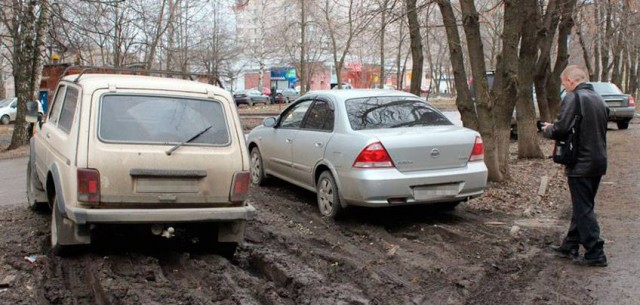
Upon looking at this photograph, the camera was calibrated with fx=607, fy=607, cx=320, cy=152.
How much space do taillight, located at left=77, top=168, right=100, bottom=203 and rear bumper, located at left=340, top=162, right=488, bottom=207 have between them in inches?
107

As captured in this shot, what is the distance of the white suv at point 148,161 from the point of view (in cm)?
489

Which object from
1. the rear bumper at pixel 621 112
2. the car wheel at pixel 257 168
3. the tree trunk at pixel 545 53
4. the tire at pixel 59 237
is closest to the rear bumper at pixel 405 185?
the car wheel at pixel 257 168

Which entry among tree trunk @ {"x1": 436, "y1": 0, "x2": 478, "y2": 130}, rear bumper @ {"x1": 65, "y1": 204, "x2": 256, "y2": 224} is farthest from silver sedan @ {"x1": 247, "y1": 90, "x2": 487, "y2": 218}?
tree trunk @ {"x1": 436, "y1": 0, "x2": 478, "y2": 130}

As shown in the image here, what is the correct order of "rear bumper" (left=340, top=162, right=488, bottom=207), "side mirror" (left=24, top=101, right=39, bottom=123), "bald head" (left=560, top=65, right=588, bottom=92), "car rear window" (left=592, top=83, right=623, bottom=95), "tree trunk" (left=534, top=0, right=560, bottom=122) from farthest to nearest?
"car rear window" (left=592, top=83, right=623, bottom=95), "tree trunk" (left=534, top=0, right=560, bottom=122), "side mirror" (left=24, top=101, right=39, bottom=123), "rear bumper" (left=340, top=162, right=488, bottom=207), "bald head" (left=560, top=65, right=588, bottom=92)

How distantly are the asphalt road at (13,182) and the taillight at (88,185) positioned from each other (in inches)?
169

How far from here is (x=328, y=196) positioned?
7090 millimetres

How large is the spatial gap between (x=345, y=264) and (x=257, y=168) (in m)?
4.21

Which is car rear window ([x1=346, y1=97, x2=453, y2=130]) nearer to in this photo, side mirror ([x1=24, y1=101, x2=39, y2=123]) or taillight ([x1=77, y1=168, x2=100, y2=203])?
taillight ([x1=77, y1=168, x2=100, y2=203])

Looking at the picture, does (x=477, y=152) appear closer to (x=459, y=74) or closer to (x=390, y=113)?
(x=390, y=113)

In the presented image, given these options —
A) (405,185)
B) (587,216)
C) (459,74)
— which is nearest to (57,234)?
(405,185)

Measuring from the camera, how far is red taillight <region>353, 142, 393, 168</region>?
644 centimetres

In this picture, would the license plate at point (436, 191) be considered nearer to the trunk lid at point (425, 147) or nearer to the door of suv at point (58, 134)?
the trunk lid at point (425, 147)

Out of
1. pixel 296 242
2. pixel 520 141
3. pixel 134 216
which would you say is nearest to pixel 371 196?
pixel 296 242

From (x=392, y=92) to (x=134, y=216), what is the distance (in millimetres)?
4062
